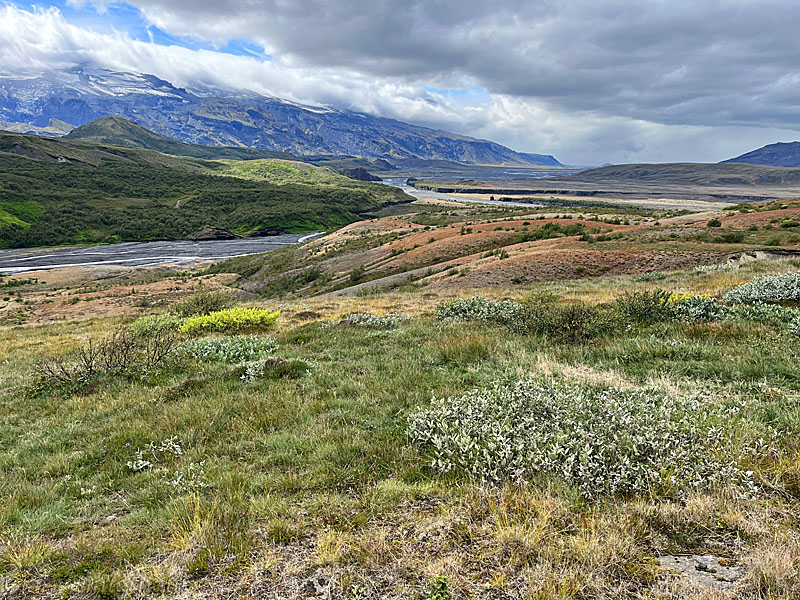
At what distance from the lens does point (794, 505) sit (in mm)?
3414

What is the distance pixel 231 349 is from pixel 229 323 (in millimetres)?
5442

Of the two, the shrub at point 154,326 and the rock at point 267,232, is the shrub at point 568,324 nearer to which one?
the shrub at point 154,326

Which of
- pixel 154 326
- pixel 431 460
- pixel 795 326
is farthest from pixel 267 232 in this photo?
pixel 431 460

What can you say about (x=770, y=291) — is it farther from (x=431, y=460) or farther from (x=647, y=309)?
(x=431, y=460)

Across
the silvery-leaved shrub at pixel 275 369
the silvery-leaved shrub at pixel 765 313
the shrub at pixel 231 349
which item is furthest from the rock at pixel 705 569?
the shrub at pixel 231 349

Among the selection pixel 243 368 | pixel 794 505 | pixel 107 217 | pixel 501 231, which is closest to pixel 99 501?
pixel 243 368

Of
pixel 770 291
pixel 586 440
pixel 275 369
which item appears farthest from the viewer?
pixel 770 291

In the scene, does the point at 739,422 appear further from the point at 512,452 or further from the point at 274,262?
the point at 274,262

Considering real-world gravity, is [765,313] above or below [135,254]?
above

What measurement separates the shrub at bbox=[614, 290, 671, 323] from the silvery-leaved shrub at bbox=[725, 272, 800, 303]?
193 centimetres

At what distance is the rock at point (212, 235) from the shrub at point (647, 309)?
131 metres

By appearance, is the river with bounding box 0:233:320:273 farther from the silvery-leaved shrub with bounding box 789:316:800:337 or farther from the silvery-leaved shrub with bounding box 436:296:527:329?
the silvery-leaved shrub with bounding box 789:316:800:337

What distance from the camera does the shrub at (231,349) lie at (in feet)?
32.5

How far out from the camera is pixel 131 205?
507ft
